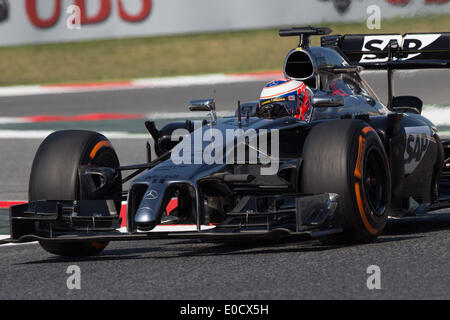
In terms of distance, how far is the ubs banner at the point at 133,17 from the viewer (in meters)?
20.8

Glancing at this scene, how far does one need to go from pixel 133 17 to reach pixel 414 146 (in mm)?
14258

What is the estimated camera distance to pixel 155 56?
2242cm

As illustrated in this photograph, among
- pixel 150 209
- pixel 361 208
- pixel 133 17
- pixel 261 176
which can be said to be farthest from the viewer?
pixel 133 17

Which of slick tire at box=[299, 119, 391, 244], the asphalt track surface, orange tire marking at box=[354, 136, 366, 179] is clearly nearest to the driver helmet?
slick tire at box=[299, 119, 391, 244]

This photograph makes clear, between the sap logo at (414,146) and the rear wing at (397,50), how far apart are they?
101cm

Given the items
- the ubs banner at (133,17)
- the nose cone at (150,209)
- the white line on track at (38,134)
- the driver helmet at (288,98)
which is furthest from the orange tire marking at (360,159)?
the ubs banner at (133,17)

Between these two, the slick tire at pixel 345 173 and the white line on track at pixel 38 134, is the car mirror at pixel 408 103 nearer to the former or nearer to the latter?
the slick tire at pixel 345 173

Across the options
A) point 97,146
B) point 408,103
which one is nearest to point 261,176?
point 97,146

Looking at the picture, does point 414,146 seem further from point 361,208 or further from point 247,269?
point 247,269

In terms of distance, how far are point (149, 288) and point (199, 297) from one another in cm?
42

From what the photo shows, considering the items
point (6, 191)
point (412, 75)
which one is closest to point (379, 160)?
point (6, 191)

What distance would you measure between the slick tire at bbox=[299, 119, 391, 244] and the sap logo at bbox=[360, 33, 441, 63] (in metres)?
2.24

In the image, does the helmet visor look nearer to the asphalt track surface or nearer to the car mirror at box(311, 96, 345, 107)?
the car mirror at box(311, 96, 345, 107)

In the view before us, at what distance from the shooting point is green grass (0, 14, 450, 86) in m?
21.0
